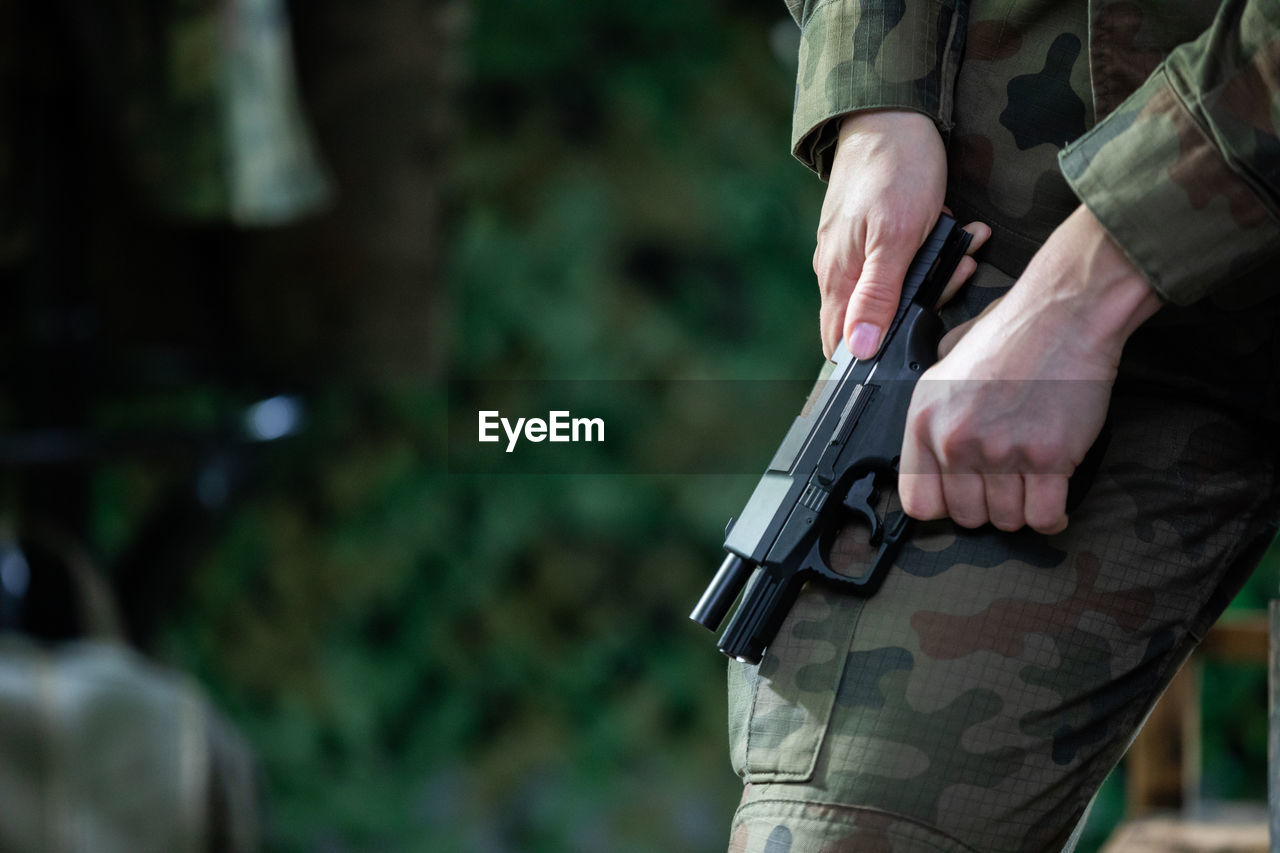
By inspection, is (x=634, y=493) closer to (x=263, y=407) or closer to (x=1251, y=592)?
(x=263, y=407)

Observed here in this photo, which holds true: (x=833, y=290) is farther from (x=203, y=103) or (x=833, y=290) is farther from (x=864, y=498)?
(x=203, y=103)

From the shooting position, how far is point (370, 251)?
4.75 ft

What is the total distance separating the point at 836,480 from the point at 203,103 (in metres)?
0.93

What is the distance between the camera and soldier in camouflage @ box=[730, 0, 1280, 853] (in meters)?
0.43

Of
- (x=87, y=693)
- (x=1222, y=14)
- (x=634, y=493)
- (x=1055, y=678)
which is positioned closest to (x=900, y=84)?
(x=1222, y=14)

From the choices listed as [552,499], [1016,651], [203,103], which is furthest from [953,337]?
[552,499]

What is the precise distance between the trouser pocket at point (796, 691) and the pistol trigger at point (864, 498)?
0.03 meters

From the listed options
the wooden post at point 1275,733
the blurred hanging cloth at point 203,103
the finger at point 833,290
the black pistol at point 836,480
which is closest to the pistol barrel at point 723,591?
the black pistol at point 836,480

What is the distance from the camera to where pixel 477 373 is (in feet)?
5.16

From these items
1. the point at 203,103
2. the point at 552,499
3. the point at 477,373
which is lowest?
the point at 552,499

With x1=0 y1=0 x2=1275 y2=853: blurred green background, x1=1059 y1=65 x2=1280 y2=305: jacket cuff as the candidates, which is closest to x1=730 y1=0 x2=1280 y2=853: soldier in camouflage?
x1=1059 y1=65 x2=1280 y2=305: jacket cuff

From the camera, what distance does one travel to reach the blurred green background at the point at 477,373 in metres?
1.44

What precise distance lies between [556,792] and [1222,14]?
4.39ft

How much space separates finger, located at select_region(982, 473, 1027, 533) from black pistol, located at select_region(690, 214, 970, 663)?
36 millimetres
